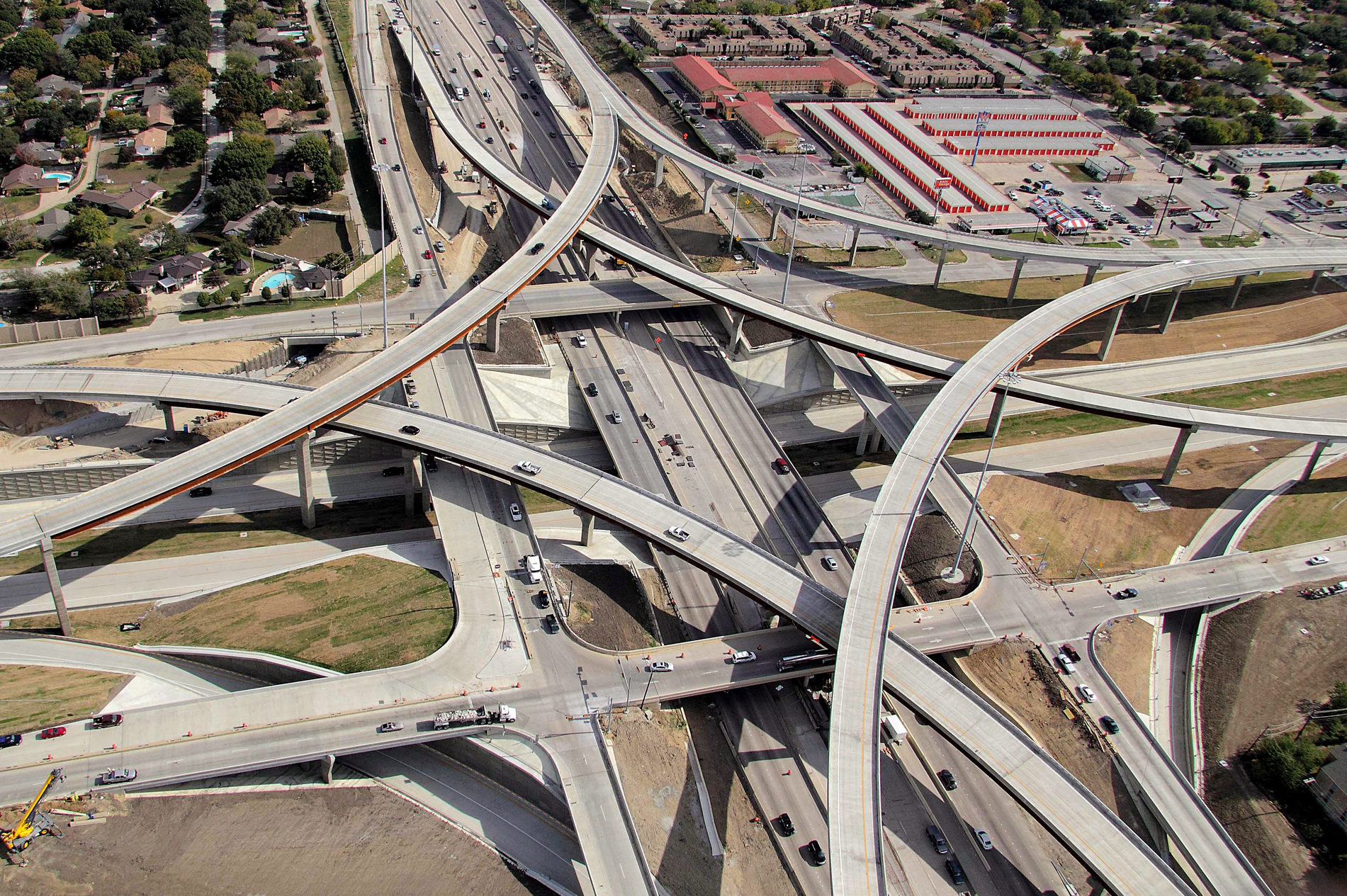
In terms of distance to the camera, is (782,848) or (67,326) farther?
(67,326)

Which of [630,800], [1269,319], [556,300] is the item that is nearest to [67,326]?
[556,300]

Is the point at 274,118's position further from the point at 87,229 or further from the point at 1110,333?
the point at 1110,333

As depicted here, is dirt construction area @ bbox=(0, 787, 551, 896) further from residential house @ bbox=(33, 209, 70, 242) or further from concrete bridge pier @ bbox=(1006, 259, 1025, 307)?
concrete bridge pier @ bbox=(1006, 259, 1025, 307)

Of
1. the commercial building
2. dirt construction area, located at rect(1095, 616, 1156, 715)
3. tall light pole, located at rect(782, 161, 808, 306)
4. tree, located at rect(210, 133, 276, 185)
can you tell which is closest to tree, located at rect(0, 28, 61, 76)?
tree, located at rect(210, 133, 276, 185)

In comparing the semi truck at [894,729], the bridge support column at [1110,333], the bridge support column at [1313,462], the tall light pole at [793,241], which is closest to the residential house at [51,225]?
the tall light pole at [793,241]

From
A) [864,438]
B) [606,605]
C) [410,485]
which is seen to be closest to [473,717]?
[606,605]

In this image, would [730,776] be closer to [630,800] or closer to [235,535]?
[630,800]

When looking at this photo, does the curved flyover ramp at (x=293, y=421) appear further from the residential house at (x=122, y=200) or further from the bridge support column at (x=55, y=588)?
the residential house at (x=122, y=200)
